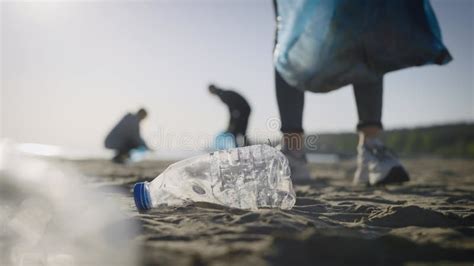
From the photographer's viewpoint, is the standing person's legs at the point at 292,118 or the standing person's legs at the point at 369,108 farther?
the standing person's legs at the point at 292,118

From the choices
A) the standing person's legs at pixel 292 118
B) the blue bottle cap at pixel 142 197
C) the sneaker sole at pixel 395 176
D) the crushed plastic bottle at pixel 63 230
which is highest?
the standing person's legs at pixel 292 118

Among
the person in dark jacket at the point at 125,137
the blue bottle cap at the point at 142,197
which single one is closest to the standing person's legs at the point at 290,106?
the blue bottle cap at the point at 142,197

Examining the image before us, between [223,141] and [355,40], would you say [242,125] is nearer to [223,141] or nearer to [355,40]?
[223,141]

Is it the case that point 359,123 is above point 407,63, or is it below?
below

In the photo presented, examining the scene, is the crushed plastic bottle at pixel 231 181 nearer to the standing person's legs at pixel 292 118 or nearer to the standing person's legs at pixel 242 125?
the standing person's legs at pixel 292 118

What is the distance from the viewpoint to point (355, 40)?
2549 millimetres

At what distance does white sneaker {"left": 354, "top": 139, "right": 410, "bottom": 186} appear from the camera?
9.59 feet

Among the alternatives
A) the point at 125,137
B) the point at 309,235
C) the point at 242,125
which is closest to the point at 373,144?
the point at 309,235

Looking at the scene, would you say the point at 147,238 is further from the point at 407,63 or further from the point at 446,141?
the point at 446,141

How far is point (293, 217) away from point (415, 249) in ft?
1.55

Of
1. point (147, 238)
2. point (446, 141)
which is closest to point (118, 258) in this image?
point (147, 238)

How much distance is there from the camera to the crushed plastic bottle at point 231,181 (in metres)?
2.02

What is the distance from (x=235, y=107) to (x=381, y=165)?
151 inches

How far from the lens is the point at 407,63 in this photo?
8.83 ft
